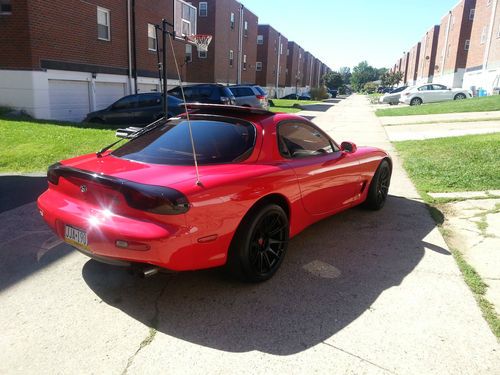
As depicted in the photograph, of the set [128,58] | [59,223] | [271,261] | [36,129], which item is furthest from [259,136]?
[128,58]

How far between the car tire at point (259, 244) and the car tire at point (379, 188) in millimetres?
2092

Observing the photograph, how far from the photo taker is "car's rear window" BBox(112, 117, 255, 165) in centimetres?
358

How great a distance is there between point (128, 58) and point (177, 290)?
62.0ft

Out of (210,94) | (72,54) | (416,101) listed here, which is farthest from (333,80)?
(72,54)

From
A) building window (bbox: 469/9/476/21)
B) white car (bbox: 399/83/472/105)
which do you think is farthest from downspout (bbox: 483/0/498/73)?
building window (bbox: 469/9/476/21)

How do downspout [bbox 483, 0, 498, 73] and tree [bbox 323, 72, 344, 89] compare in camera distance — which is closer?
downspout [bbox 483, 0, 498, 73]

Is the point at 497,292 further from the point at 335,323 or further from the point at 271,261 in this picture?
the point at 271,261

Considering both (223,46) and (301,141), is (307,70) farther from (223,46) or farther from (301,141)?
(301,141)

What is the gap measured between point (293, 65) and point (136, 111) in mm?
62286

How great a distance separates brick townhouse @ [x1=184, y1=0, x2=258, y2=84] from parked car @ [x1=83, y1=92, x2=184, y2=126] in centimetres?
1609

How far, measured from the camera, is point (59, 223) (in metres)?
3.37

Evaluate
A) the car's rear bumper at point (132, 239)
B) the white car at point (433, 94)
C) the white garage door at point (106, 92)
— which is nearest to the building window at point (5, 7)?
the white garage door at point (106, 92)

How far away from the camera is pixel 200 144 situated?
371 centimetres

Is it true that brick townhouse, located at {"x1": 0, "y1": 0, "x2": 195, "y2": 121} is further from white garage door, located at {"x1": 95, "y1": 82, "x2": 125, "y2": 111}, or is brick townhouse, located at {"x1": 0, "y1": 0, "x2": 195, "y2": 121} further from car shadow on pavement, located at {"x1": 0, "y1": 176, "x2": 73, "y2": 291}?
car shadow on pavement, located at {"x1": 0, "y1": 176, "x2": 73, "y2": 291}
